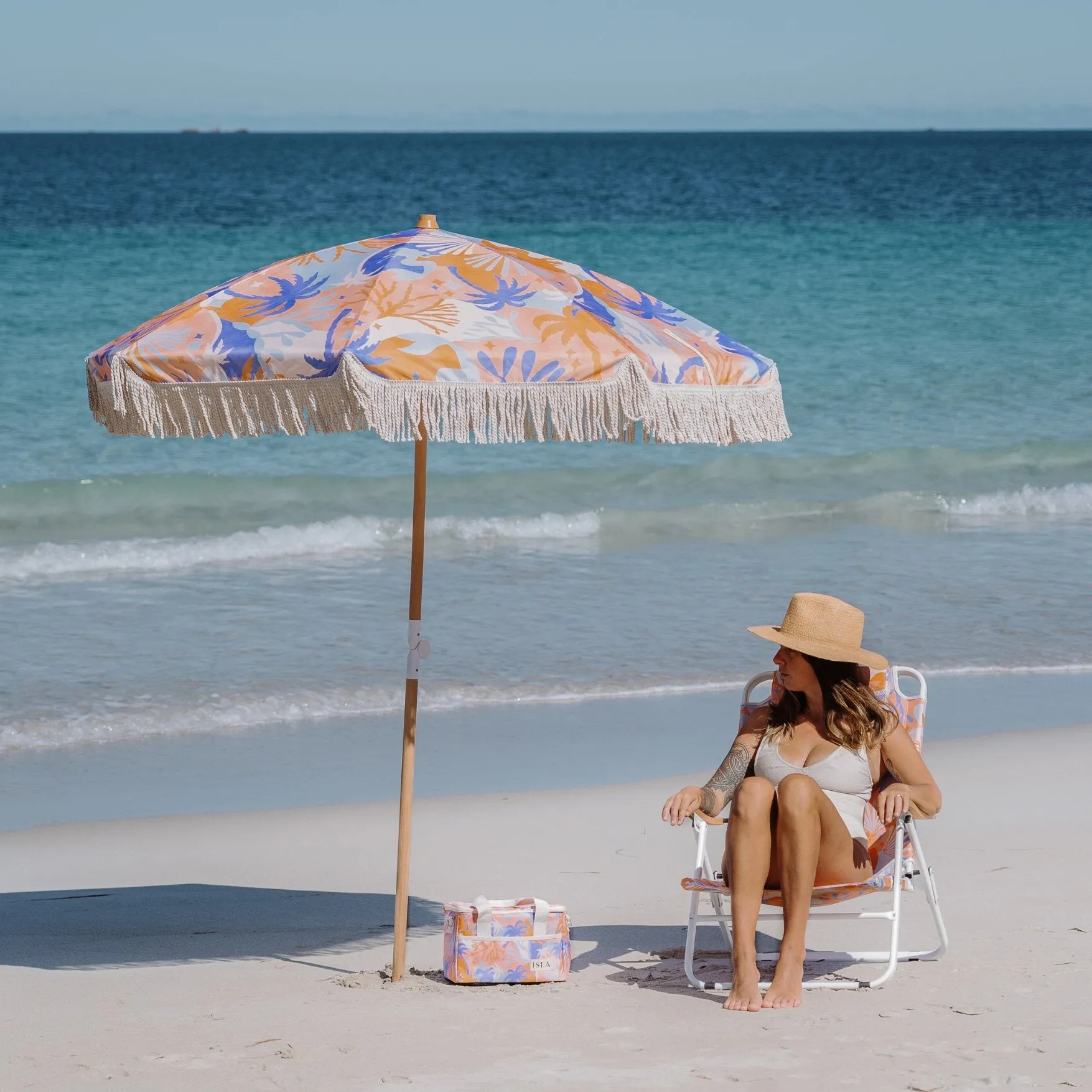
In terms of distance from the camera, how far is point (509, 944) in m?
4.02

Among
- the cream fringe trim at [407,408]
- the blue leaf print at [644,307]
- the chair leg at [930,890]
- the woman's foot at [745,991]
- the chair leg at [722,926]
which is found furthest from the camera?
the chair leg at [722,926]

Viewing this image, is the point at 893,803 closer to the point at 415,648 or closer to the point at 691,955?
the point at 691,955

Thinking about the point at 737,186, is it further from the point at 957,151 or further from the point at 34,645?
the point at 34,645

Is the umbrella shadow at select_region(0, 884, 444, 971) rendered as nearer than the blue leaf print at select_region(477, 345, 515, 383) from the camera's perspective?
No

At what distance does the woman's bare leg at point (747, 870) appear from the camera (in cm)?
385

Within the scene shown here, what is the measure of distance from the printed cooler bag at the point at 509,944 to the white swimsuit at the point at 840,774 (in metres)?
0.65

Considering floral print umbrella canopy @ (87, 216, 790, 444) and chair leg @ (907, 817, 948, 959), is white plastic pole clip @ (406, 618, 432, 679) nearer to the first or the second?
floral print umbrella canopy @ (87, 216, 790, 444)

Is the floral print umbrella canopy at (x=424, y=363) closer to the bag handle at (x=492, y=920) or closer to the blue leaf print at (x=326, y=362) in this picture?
Answer: the blue leaf print at (x=326, y=362)

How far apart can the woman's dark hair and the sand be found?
606 millimetres

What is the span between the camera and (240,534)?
11430 millimetres

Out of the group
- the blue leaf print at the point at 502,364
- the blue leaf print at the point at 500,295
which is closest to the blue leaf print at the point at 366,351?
the blue leaf print at the point at 502,364

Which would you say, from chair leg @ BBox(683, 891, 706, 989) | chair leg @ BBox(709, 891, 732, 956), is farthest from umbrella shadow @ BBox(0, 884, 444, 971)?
chair leg @ BBox(683, 891, 706, 989)

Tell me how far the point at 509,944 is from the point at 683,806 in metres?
0.55

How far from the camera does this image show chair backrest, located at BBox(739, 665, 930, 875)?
4188 millimetres
